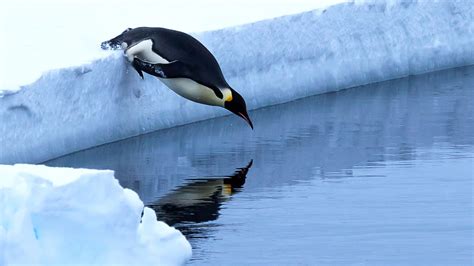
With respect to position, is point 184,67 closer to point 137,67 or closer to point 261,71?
point 137,67

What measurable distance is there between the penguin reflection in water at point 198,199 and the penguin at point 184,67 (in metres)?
0.65

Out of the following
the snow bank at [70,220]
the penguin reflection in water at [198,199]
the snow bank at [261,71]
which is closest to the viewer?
the snow bank at [70,220]

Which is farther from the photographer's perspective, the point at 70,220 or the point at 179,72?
the point at 179,72

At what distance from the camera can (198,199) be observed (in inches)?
384

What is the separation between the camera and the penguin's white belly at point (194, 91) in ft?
36.6

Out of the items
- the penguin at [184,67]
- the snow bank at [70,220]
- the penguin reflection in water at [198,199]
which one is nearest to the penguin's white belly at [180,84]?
the penguin at [184,67]

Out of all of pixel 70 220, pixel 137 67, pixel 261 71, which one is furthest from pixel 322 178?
pixel 70 220

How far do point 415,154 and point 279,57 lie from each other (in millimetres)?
2340

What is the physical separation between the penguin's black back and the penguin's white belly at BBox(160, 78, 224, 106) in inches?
2.4

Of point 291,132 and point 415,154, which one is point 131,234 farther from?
Answer: point 291,132

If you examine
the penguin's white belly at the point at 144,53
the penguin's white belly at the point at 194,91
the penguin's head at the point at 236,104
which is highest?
the penguin's white belly at the point at 144,53

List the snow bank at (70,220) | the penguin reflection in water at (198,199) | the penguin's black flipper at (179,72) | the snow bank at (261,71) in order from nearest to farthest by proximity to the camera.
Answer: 1. the snow bank at (70,220)
2. the penguin reflection in water at (198,199)
3. the snow bank at (261,71)
4. the penguin's black flipper at (179,72)

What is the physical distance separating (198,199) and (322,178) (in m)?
0.99

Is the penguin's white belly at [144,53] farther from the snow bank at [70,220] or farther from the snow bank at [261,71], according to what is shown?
the snow bank at [70,220]
